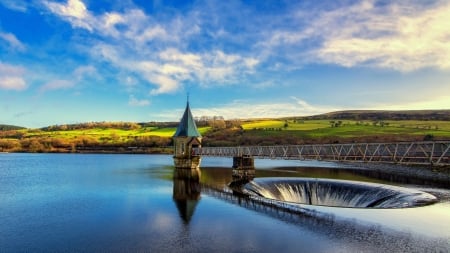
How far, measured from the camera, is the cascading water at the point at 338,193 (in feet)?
92.5

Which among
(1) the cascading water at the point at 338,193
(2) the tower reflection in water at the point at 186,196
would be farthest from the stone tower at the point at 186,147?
(1) the cascading water at the point at 338,193

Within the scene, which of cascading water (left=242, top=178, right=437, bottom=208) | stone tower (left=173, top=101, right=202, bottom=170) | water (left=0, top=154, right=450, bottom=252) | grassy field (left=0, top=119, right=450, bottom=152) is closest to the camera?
water (left=0, top=154, right=450, bottom=252)

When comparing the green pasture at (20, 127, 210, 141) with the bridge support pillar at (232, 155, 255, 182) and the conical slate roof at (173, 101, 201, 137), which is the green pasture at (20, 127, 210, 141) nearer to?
the conical slate roof at (173, 101, 201, 137)

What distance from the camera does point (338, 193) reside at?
33.4 m

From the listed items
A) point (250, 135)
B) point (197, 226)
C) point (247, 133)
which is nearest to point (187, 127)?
point (250, 135)

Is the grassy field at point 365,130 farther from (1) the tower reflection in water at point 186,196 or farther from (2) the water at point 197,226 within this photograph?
(1) the tower reflection in water at point 186,196

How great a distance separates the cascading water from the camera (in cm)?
2820

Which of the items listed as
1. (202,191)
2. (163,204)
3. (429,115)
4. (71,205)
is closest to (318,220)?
(163,204)

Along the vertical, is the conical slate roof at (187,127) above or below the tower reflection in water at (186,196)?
above

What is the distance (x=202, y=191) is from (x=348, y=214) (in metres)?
15.4

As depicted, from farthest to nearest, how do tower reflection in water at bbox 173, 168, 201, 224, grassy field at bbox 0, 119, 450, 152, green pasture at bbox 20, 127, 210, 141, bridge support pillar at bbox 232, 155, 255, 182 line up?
green pasture at bbox 20, 127, 210, 141, grassy field at bbox 0, 119, 450, 152, bridge support pillar at bbox 232, 155, 255, 182, tower reflection in water at bbox 173, 168, 201, 224

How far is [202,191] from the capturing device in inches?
1393

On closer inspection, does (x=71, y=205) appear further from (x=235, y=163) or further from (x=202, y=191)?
(x=235, y=163)

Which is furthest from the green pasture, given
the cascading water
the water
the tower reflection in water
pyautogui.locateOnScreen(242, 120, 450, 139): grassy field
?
the water
